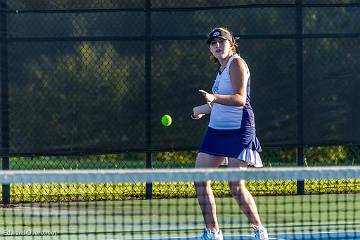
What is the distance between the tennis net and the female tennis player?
526mm

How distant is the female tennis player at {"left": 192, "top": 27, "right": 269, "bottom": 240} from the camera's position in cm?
648

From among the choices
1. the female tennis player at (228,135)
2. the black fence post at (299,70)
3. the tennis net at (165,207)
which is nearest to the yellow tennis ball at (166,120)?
the tennis net at (165,207)

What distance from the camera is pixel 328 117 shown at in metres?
9.51

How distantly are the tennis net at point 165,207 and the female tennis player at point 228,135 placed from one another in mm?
526

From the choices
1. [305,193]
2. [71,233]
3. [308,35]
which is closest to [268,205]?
[305,193]

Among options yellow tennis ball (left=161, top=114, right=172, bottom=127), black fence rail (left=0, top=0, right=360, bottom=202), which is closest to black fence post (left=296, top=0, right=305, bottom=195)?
black fence rail (left=0, top=0, right=360, bottom=202)

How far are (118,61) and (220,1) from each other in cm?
107

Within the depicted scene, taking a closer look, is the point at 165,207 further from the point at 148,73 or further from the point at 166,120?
the point at 148,73

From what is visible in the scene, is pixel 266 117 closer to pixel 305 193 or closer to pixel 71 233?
pixel 305 193

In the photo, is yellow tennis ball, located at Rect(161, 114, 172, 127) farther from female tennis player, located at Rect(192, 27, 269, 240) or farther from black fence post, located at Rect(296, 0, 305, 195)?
female tennis player, located at Rect(192, 27, 269, 240)

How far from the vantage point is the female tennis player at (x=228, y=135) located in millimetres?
6484

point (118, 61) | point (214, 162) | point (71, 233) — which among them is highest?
point (118, 61)

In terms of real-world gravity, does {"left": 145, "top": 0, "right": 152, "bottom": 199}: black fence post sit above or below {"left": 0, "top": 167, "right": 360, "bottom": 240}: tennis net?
above

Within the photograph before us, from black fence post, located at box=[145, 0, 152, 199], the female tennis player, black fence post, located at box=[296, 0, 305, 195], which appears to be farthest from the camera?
black fence post, located at box=[296, 0, 305, 195]
